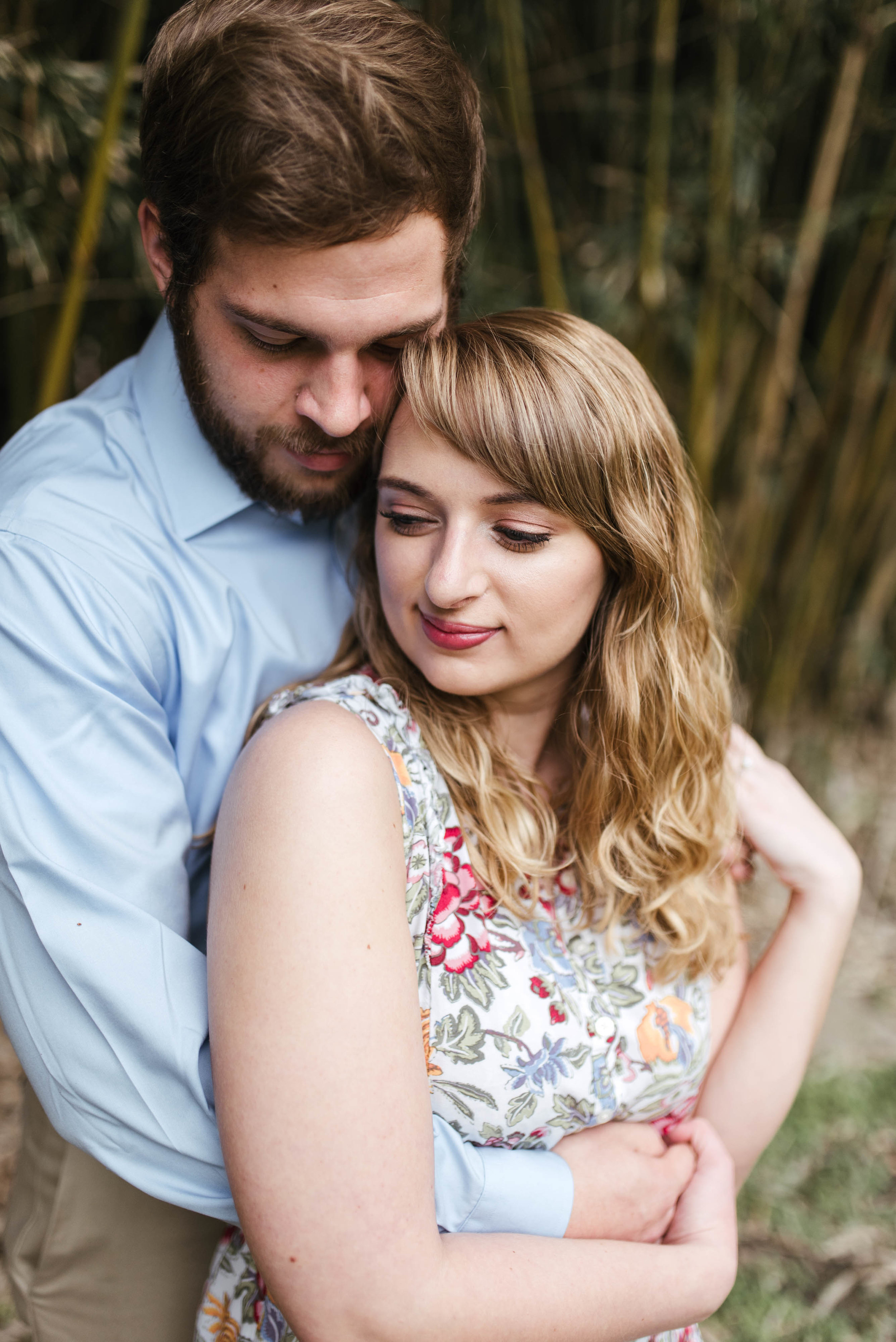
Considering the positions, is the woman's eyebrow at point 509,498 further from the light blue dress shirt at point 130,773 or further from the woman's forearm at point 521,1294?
the woman's forearm at point 521,1294

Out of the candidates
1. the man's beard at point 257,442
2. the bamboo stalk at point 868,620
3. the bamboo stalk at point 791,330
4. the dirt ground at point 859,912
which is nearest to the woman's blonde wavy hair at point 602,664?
the man's beard at point 257,442

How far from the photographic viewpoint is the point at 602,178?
101 inches

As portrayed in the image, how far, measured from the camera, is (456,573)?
44.0 inches

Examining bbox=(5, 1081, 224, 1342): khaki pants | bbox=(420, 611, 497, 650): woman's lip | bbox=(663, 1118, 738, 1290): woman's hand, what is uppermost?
bbox=(420, 611, 497, 650): woman's lip

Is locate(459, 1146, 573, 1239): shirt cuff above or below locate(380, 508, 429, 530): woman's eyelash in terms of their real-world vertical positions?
below

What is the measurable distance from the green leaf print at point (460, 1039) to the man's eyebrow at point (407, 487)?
22.6 inches

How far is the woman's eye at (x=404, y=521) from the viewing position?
1.17 meters

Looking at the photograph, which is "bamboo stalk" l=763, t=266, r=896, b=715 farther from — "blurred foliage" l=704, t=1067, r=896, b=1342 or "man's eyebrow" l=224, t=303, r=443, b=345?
"man's eyebrow" l=224, t=303, r=443, b=345

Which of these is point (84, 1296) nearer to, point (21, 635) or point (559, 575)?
point (21, 635)

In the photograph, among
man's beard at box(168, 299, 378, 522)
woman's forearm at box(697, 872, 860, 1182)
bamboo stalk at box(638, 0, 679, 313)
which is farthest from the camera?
bamboo stalk at box(638, 0, 679, 313)

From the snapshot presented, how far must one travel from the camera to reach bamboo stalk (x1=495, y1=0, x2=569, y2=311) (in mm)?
1977

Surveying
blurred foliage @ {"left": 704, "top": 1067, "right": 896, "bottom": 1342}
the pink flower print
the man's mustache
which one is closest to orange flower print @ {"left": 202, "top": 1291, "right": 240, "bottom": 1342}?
the pink flower print

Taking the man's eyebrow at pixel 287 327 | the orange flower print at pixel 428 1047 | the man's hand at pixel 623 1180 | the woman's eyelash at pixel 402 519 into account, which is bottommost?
the man's hand at pixel 623 1180

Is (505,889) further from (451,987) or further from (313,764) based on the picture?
(313,764)
